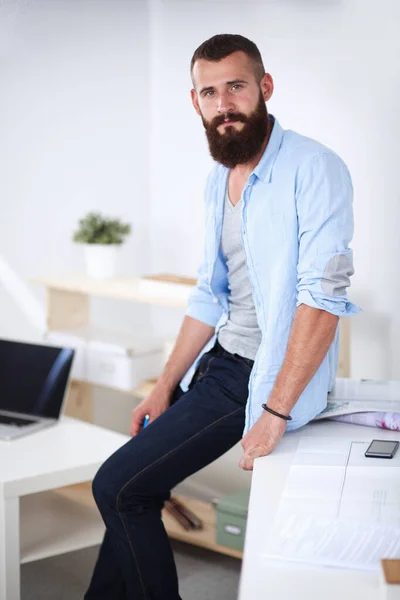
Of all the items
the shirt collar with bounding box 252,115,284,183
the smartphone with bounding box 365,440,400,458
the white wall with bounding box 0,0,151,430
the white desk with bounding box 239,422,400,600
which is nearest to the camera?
the white desk with bounding box 239,422,400,600

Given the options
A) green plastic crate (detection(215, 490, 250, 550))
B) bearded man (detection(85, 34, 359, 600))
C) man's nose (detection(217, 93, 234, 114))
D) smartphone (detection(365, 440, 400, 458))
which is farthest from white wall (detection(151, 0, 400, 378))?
smartphone (detection(365, 440, 400, 458))

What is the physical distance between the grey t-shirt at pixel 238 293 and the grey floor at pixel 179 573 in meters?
0.82

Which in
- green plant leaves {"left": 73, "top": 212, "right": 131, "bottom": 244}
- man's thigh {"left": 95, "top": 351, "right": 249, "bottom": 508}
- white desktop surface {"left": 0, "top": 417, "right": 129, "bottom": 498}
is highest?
green plant leaves {"left": 73, "top": 212, "right": 131, "bottom": 244}

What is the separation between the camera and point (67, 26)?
119 inches

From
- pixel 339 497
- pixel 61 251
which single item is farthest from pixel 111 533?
pixel 61 251

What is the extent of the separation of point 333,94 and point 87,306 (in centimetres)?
114

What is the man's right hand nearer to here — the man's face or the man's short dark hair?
the man's face

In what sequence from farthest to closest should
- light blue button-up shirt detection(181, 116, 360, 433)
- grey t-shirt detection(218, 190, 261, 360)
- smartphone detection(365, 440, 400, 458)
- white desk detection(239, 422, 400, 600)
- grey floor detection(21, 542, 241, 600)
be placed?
grey floor detection(21, 542, 241, 600), grey t-shirt detection(218, 190, 261, 360), light blue button-up shirt detection(181, 116, 360, 433), smartphone detection(365, 440, 400, 458), white desk detection(239, 422, 400, 600)

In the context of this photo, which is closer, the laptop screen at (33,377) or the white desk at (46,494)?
the white desk at (46,494)

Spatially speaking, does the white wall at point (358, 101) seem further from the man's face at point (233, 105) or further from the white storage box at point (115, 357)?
the man's face at point (233, 105)

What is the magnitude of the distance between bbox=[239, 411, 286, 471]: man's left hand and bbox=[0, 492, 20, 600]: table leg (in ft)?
2.22

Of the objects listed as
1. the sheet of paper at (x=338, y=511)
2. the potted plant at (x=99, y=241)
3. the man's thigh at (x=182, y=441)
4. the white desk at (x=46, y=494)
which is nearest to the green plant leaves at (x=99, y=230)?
the potted plant at (x=99, y=241)

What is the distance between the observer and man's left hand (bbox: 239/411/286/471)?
1422 mm

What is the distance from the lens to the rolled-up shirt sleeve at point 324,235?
4.82 ft
